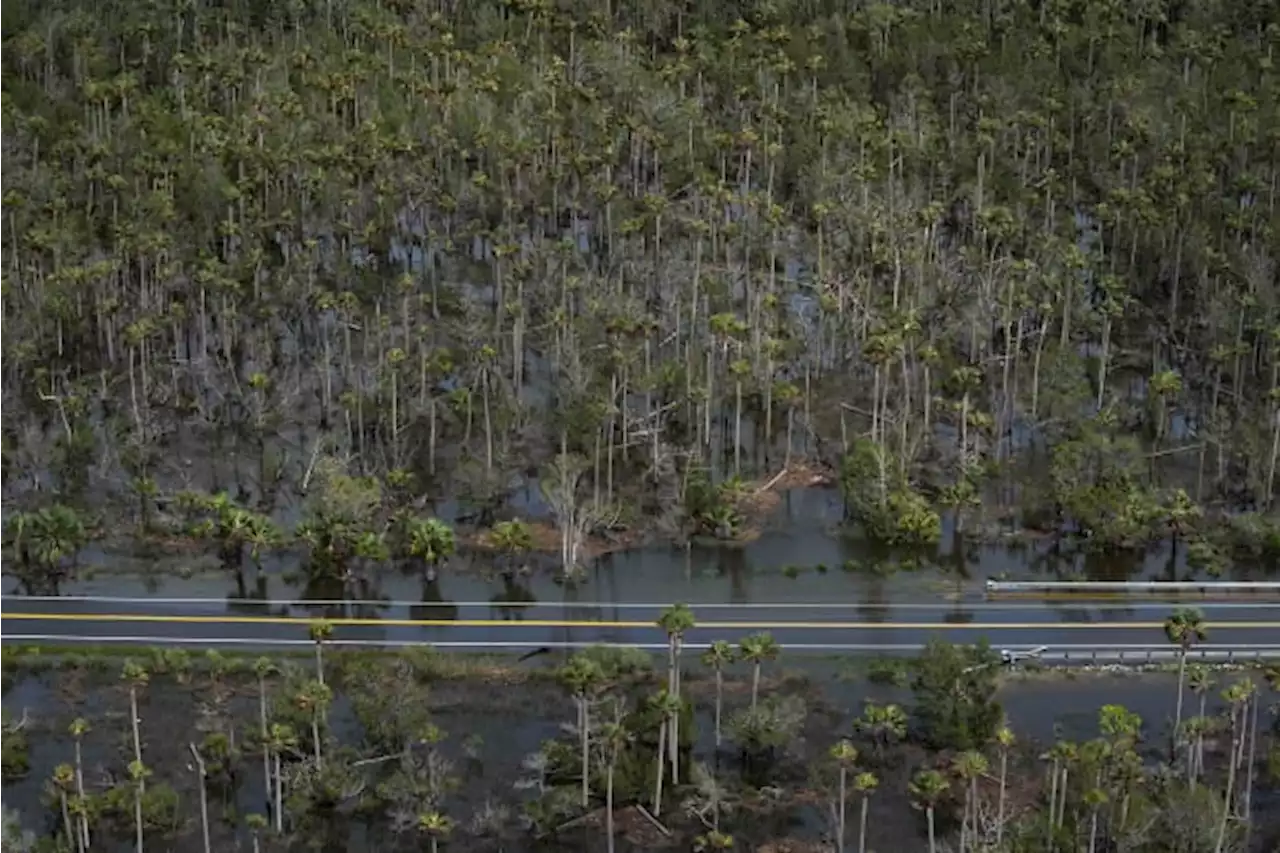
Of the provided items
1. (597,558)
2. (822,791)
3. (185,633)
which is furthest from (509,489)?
(822,791)

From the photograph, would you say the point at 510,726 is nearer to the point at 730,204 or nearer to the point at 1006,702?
the point at 1006,702

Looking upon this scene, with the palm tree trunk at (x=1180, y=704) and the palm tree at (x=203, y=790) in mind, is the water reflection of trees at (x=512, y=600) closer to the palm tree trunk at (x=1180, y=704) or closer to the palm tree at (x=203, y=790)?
the palm tree at (x=203, y=790)

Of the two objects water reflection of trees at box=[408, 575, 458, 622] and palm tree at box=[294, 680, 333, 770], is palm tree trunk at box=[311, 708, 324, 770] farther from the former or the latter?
water reflection of trees at box=[408, 575, 458, 622]

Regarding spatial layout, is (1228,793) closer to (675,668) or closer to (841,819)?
(841,819)

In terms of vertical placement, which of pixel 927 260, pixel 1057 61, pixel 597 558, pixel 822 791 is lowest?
pixel 822 791

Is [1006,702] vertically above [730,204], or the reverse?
[730,204]

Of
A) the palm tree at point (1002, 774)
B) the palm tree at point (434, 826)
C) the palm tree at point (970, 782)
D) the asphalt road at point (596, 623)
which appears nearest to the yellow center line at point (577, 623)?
the asphalt road at point (596, 623)

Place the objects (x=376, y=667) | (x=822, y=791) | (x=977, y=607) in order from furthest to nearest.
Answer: (x=977, y=607)
(x=376, y=667)
(x=822, y=791)
